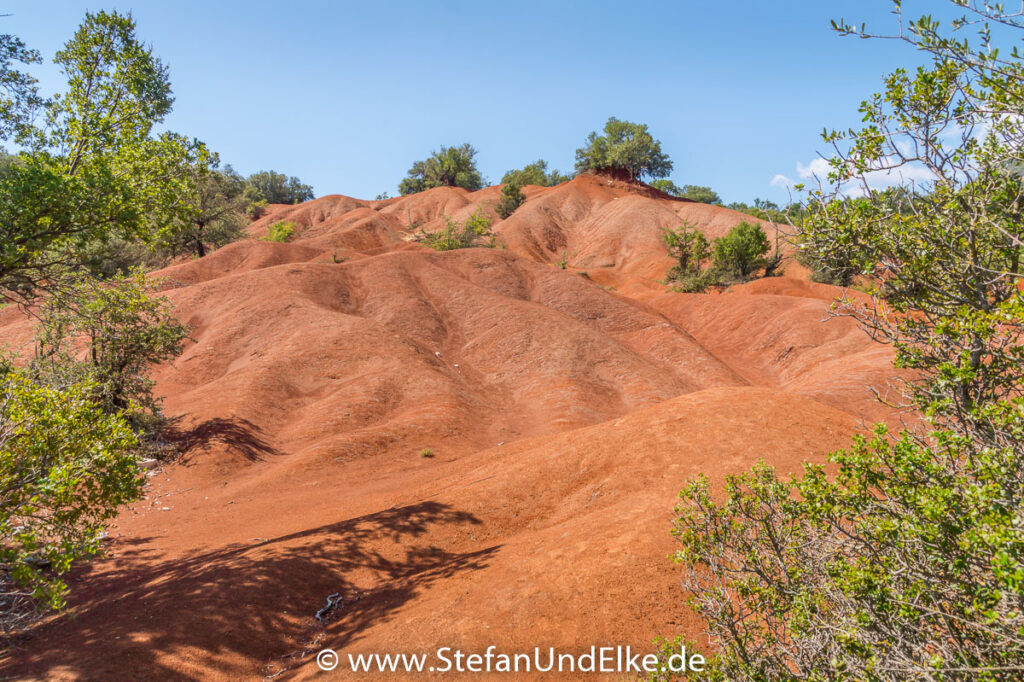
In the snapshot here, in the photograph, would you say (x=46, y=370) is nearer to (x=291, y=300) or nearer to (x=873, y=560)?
(x=291, y=300)

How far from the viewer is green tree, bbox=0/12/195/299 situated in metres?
8.68

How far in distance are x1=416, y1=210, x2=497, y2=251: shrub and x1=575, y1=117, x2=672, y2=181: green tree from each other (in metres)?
36.3

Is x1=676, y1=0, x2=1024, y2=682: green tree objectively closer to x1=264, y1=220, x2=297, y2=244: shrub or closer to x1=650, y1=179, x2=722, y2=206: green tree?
x1=264, y1=220, x2=297, y2=244: shrub

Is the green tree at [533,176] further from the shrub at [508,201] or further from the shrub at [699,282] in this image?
the shrub at [699,282]

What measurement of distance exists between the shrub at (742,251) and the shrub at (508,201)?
36342 millimetres

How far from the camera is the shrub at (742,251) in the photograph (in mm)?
47781

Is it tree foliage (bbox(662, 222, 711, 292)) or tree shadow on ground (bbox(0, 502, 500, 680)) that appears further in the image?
tree foliage (bbox(662, 222, 711, 292))

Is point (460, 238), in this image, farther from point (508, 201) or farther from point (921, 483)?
point (921, 483)

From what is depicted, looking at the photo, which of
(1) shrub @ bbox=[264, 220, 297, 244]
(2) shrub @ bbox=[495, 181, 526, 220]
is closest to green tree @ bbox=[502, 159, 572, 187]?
(2) shrub @ bbox=[495, 181, 526, 220]

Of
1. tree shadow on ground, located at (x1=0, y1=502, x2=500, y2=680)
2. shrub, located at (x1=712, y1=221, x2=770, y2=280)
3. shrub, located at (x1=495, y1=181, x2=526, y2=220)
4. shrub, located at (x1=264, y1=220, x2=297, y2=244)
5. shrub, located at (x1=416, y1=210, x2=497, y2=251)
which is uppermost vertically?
shrub, located at (x1=495, y1=181, x2=526, y2=220)

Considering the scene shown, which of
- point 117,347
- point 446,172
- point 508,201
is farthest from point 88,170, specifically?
point 446,172

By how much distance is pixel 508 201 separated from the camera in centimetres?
7825

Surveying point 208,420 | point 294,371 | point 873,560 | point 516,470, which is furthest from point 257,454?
point 873,560

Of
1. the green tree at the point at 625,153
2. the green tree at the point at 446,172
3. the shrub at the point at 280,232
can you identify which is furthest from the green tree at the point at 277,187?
the green tree at the point at 625,153
